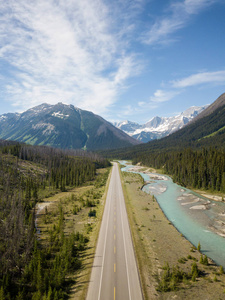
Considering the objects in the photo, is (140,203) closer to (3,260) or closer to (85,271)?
(85,271)

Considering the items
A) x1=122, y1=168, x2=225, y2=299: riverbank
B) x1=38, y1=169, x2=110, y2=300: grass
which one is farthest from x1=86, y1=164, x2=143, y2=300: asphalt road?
x1=122, y1=168, x2=225, y2=299: riverbank

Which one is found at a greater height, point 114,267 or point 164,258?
point 114,267

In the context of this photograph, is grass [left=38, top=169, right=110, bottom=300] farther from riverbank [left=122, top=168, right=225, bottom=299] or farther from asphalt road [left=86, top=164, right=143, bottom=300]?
riverbank [left=122, top=168, right=225, bottom=299]

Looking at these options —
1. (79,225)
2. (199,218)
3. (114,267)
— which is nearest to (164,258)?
(114,267)

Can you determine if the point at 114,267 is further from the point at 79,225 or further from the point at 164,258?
the point at 79,225

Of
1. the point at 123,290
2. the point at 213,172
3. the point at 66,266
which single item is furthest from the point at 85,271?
the point at 213,172

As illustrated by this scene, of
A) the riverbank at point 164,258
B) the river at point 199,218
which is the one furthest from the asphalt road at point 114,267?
the river at point 199,218
